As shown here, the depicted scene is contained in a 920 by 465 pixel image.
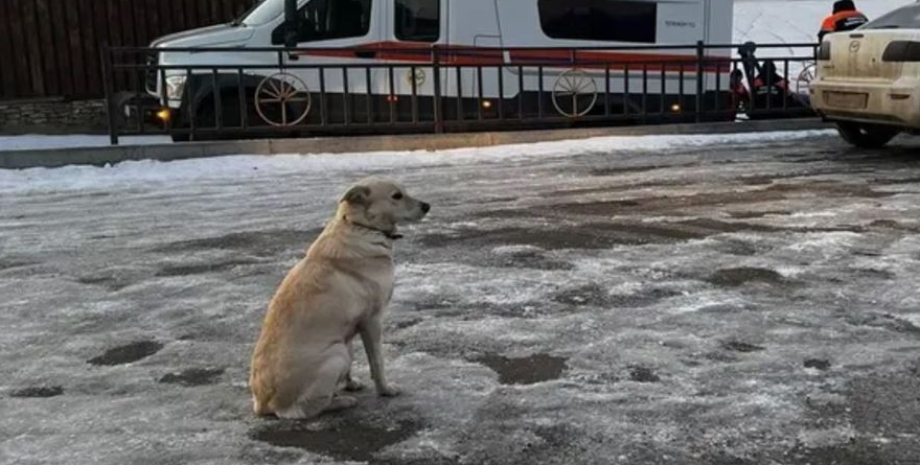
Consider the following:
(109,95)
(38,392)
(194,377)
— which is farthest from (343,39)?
(38,392)

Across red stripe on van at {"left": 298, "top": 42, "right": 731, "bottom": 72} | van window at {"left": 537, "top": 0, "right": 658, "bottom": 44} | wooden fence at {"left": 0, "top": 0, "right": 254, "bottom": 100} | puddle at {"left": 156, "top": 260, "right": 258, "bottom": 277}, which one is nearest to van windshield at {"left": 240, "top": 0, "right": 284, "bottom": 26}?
red stripe on van at {"left": 298, "top": 42, "right": 731, "bottom": 72}

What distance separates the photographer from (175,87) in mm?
11367

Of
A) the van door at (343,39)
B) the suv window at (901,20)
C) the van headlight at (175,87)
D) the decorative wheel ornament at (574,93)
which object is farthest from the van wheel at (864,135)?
the van headlight at (175,87)

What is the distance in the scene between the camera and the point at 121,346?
438 centimetres

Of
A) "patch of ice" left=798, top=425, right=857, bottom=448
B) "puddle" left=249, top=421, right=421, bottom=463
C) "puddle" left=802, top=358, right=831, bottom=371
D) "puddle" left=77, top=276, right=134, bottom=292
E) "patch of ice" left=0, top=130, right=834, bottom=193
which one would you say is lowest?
"patch of ice" left=798, top=425, right=857, bottom=448

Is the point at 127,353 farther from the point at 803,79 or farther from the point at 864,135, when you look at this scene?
the point at 803,79

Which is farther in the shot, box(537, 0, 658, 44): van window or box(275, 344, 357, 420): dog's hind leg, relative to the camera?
box(537, 0, 658, 44): van window

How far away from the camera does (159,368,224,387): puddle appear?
12.7 ft

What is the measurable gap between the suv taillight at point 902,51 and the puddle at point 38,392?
8.43m

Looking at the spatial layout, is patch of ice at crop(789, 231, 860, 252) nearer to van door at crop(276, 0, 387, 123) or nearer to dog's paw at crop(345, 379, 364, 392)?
dog's paw at crop(345, 379, 364, 392)

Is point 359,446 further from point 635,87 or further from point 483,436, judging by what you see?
point 635,87

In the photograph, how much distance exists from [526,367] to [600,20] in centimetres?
981

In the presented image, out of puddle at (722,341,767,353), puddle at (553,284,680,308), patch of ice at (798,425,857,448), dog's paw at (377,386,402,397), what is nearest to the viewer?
patch of ice at (798,425,857,448)

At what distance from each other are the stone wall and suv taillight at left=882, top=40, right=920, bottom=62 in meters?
12.0
